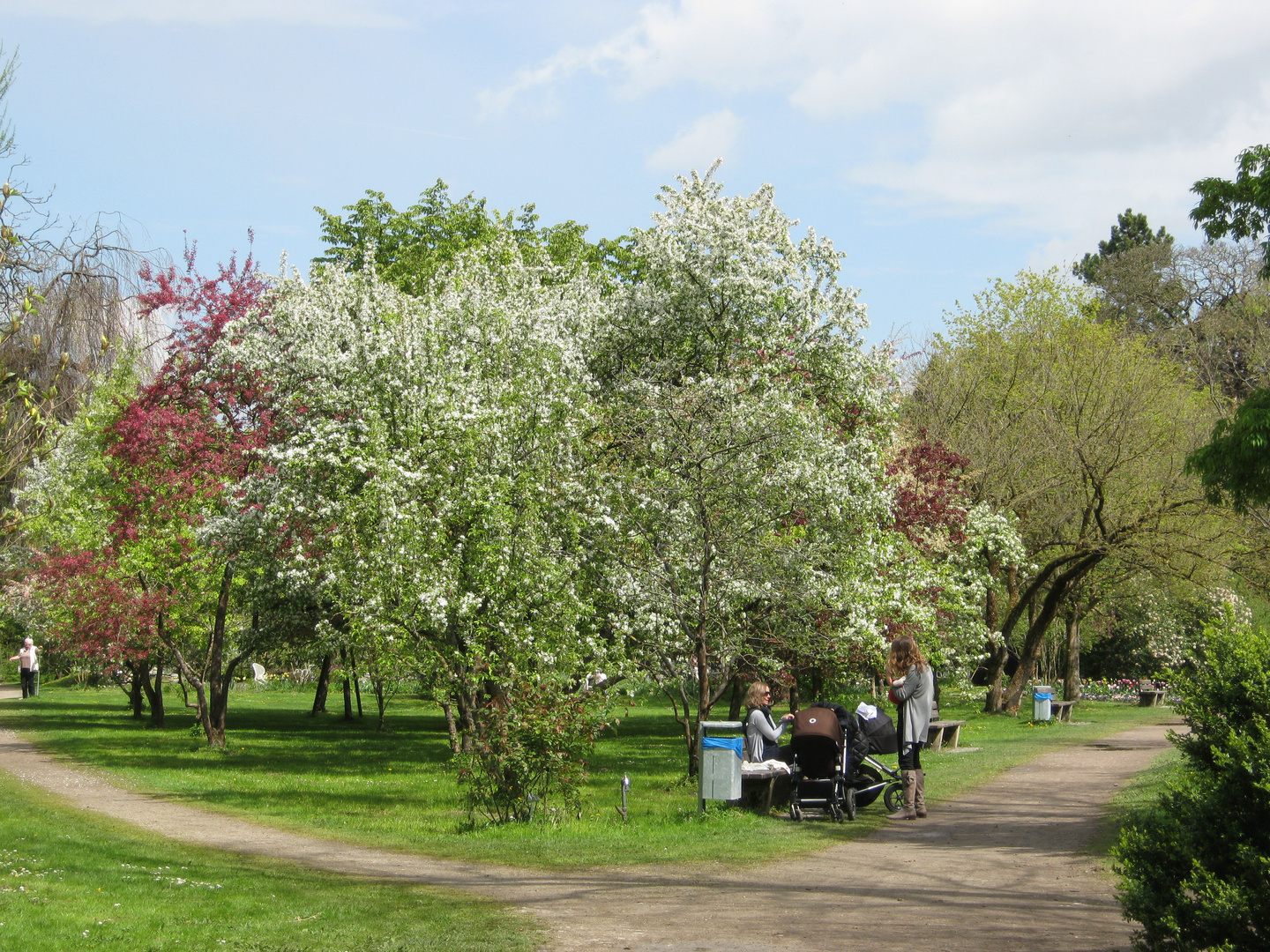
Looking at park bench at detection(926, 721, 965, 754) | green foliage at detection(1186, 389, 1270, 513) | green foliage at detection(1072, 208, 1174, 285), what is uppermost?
green foliage at detection(1072, 208, 1174, 285)

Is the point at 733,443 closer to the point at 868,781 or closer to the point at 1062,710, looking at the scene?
the point at 868,781

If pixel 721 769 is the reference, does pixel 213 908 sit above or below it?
below

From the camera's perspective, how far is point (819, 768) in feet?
39.3

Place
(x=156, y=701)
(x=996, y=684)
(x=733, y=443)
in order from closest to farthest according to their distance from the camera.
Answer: (x=733, y=443) → (x=156, y=701) → (x=996, y=684)

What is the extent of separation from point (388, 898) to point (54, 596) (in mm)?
19713

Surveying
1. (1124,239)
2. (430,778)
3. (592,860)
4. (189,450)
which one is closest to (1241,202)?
(592,860)

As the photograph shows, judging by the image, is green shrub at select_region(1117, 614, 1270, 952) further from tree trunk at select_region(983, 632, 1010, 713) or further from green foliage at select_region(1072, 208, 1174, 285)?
green foliage at select_region(1072, 208, 1174, 285)

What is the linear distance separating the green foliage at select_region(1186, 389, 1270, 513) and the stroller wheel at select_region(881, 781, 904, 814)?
4.57 metres

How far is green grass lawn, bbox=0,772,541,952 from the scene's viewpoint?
715 centimetres

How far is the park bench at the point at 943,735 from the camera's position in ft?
64.7

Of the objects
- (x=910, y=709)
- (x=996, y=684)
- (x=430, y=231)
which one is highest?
(x=430, y=231)

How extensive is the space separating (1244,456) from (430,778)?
12.4 meters

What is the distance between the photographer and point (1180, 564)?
1107 inches

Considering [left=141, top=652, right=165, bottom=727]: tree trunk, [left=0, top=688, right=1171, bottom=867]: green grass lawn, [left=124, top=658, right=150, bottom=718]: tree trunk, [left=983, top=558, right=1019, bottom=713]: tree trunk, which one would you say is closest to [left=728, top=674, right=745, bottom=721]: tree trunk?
[left=0, top=688, right=1171, bottom=867]: green grass lawn
